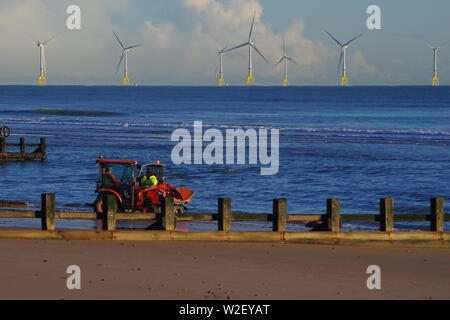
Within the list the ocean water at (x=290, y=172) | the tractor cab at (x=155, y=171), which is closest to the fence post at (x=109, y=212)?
the ocean water at (x=290, y=172)

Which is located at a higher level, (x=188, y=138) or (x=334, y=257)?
(x=188, y=138)

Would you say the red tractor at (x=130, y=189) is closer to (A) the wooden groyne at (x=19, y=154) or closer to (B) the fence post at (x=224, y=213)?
(B) the fence post at (x=224, y=213)

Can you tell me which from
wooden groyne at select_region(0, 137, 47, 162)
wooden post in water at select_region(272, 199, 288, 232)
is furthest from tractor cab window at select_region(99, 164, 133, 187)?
wooden groyne at select_region(0, 137, 47, 162)

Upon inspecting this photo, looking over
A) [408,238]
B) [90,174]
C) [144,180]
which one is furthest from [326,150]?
[408,238]

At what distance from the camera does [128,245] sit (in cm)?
1630

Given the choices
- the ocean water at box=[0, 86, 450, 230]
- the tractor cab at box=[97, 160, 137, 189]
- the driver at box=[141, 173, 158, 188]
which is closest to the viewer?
the tractor cab at box=[97, 160, 137, 189]

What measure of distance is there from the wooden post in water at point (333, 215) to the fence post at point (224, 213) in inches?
78.2

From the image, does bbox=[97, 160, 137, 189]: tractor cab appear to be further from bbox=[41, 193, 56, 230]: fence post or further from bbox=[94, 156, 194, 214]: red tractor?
bbox=[41, 193, 56, 230]: fence post

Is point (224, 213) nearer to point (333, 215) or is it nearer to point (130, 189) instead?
point (333, 215)

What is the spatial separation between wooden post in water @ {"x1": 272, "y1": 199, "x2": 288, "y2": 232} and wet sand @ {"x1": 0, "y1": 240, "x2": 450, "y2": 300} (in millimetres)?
469

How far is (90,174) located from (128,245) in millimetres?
24683

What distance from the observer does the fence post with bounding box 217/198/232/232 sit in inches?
658
